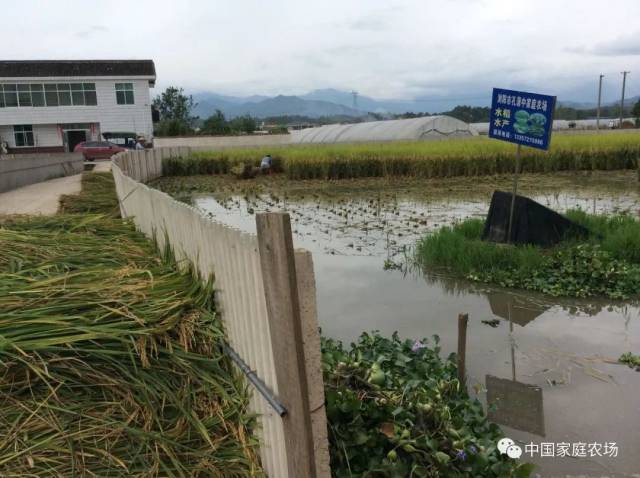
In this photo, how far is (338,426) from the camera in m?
2.49

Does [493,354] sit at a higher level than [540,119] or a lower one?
lower

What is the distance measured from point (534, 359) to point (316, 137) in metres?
34.0

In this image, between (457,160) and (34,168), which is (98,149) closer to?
(34,168)

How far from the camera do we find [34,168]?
16.1m

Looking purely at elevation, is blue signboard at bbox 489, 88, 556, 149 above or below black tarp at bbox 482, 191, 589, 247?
above

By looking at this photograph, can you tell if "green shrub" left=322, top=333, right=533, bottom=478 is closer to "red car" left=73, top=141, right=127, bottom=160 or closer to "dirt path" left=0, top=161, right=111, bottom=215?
"dirt path" left=0, top=161, right=111, bottom=215

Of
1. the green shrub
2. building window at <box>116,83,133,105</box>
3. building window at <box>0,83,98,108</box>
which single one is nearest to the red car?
building window at <box>116,83,133,105</box>

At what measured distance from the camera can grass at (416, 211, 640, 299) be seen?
5.49 metres

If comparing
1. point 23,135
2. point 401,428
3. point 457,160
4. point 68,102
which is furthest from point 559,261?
point 23,135

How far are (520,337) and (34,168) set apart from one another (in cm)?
1569

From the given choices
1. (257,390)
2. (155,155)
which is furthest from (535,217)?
(155,155)

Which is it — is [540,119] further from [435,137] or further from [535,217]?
[435,137]

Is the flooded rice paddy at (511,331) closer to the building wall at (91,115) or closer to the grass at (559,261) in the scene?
the grass at (559,261)

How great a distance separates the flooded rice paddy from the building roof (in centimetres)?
3349
